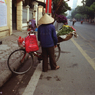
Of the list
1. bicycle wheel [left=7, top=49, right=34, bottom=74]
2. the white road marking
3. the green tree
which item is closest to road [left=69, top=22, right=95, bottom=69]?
the white road marking

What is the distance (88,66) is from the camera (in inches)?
207

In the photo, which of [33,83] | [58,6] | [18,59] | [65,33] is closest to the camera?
[33,83]

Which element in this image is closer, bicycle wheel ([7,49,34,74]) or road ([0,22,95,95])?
road ([0,22,95,95])

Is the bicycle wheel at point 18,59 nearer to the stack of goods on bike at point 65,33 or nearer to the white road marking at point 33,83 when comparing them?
the white road marking at point 33,83

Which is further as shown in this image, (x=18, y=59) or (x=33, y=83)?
(x=18, y=59)

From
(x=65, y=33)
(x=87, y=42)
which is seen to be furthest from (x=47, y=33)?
(x=87, y=42)

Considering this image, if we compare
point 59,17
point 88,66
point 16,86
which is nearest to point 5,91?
point 16,86

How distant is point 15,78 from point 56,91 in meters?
1.40

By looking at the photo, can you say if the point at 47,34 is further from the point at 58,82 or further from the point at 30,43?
the point at 58,82

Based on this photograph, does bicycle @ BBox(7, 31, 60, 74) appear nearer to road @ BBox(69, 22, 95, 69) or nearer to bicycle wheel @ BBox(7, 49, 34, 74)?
bicycle wheel @ BBox(7, 49, 34, 74)

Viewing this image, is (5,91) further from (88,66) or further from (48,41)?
(88,66)

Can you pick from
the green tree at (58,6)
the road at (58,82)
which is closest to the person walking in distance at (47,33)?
the road at (58,82)

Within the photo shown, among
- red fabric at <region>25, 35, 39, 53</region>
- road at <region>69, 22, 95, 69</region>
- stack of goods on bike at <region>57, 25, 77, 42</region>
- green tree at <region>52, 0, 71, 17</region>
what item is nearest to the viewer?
red fabric at <region>25, 35, 39, 53</region>

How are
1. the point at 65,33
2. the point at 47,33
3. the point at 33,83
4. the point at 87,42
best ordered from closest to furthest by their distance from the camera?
the point at 33,83
the point at 47,33
the point at 65,33
the point at 87,42
